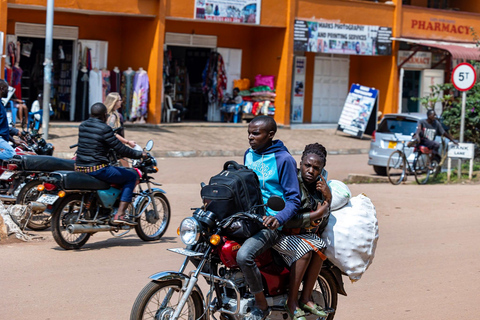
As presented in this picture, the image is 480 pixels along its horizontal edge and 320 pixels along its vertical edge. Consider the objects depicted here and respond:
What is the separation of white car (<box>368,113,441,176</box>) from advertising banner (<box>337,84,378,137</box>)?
7289 mm

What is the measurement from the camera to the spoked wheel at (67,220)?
7.68 m

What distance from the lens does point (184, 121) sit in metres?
24.2

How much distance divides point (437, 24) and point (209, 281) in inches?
978

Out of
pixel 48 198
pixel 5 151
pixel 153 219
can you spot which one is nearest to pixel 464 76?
pixel 153 219

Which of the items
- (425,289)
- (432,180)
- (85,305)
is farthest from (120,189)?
(432,180)

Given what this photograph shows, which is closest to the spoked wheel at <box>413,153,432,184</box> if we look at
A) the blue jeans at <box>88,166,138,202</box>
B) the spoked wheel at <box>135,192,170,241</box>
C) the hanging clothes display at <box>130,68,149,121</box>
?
the spoked wheel at <box>135,192,170,241</box>

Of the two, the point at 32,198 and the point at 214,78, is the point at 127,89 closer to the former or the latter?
the point at 214,78

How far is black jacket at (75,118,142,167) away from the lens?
785 centimetres

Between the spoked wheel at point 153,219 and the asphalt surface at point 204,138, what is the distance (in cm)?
803

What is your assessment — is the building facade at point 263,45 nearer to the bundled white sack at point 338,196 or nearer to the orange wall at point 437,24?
the orange wall at point 437,24

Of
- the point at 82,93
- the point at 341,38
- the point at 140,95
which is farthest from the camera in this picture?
the point at 341,38

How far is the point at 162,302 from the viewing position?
177 inches

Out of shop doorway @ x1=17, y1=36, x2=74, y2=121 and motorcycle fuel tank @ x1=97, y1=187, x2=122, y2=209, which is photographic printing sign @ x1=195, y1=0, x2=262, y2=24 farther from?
motorcycle fuel tank @ x1=97, y1=187, x2=122, y2=209

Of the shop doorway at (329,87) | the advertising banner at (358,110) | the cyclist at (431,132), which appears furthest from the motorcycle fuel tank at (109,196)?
the shop doorway at (329,87)
